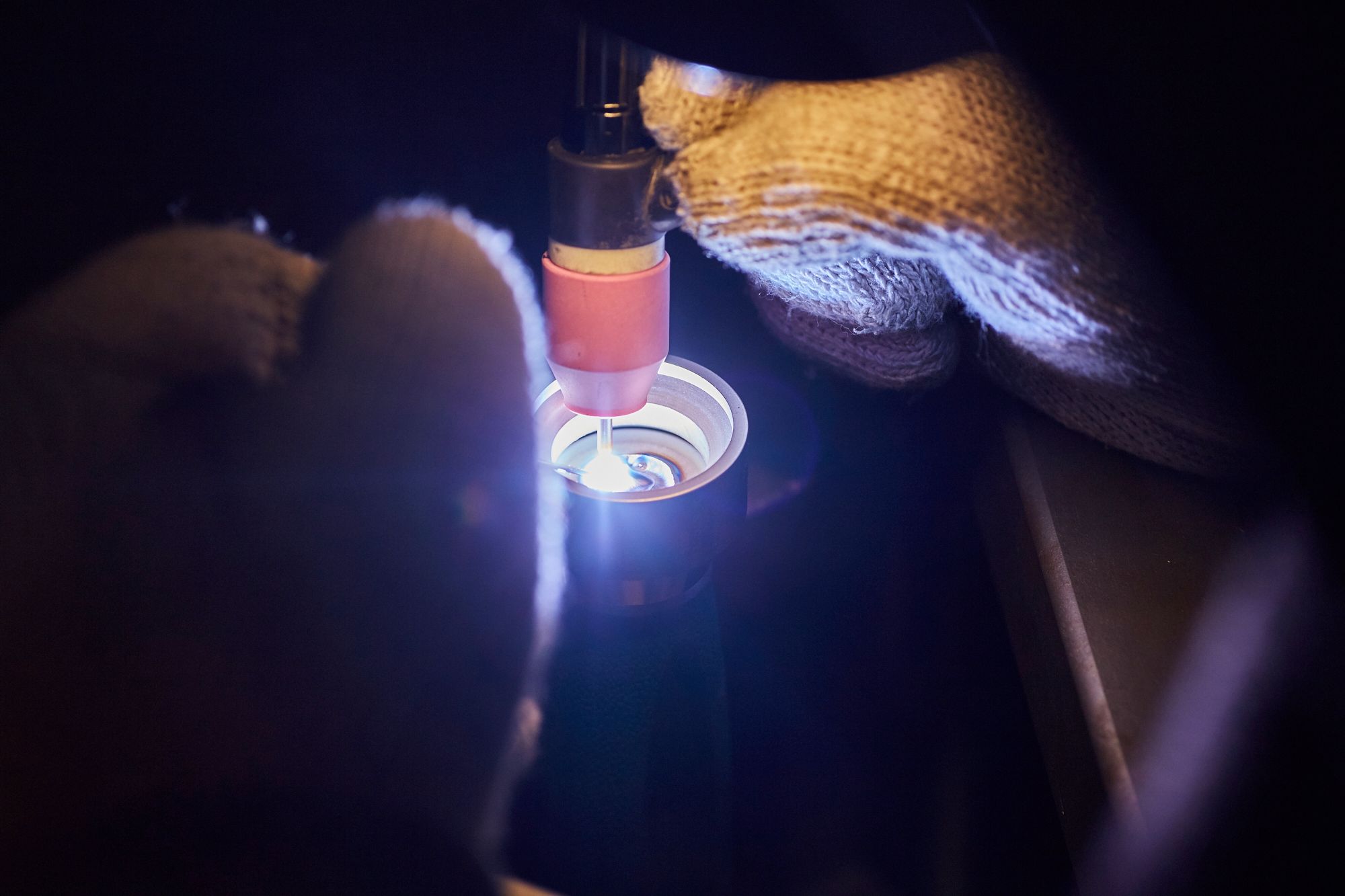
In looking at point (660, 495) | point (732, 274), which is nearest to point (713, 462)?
point (660, 495)

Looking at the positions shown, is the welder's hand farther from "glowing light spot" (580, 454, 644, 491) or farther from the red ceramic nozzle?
"glowing light spot" (580, 454, 644, 491)

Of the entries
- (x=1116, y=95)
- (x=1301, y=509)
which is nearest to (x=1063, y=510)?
(x=1301, y=509)

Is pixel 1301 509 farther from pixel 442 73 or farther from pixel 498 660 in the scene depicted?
pixel 442 73

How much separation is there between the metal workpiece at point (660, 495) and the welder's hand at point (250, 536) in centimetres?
10

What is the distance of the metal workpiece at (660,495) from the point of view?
0.41 metres

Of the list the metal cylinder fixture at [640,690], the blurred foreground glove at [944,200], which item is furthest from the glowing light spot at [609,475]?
the blurred foreground glove at [944,200]

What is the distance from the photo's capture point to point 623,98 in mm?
321

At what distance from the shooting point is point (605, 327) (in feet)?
1.15

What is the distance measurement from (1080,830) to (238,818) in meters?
0.32

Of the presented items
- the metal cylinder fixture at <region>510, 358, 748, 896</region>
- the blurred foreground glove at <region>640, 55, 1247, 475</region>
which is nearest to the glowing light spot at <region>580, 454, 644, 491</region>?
the metal cylinder fixture at <region>510, 358, 748, 896</region>

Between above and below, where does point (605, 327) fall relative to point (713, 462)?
above

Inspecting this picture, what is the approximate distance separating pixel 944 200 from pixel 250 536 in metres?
0.24

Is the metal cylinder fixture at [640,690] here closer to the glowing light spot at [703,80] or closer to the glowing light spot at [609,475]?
the glowing light spot at [609,475]

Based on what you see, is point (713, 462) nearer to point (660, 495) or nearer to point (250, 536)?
point (660, 495)
